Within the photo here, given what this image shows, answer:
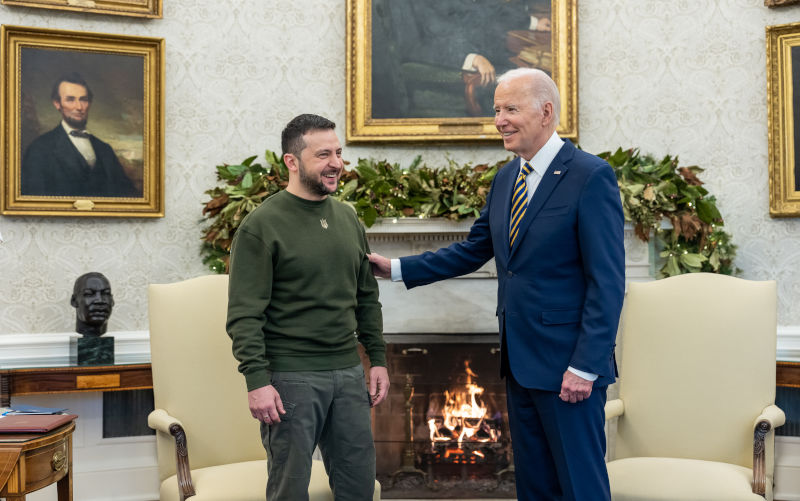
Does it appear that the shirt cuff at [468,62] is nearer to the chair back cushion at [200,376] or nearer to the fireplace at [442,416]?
the fireplace at [442,416]

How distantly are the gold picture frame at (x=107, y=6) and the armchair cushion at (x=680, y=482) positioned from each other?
350 cm

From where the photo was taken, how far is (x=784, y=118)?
410 cm

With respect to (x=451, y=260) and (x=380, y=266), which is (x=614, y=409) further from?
(x=380, y=266)

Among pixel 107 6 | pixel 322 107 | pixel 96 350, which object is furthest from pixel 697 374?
pixel 107 6

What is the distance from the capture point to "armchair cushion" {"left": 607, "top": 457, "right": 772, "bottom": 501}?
8.41ft

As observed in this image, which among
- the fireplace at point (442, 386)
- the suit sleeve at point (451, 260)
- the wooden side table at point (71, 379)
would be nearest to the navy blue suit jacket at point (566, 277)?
the suit sleeve at point (451, 260)

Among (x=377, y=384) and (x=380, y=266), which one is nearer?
(x=377, y=384)

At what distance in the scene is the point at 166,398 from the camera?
2.90 metres

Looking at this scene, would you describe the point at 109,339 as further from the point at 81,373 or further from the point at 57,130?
the point at 57,130

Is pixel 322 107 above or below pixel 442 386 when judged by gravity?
above

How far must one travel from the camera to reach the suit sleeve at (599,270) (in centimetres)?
216

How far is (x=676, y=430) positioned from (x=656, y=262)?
3.98 feet

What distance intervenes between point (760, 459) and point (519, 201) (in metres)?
1.39

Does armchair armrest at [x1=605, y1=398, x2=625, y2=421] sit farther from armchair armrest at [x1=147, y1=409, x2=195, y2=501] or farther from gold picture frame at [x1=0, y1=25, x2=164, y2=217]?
gold picture frame at [x1=0, y1=25, x2=164, y2=217]
